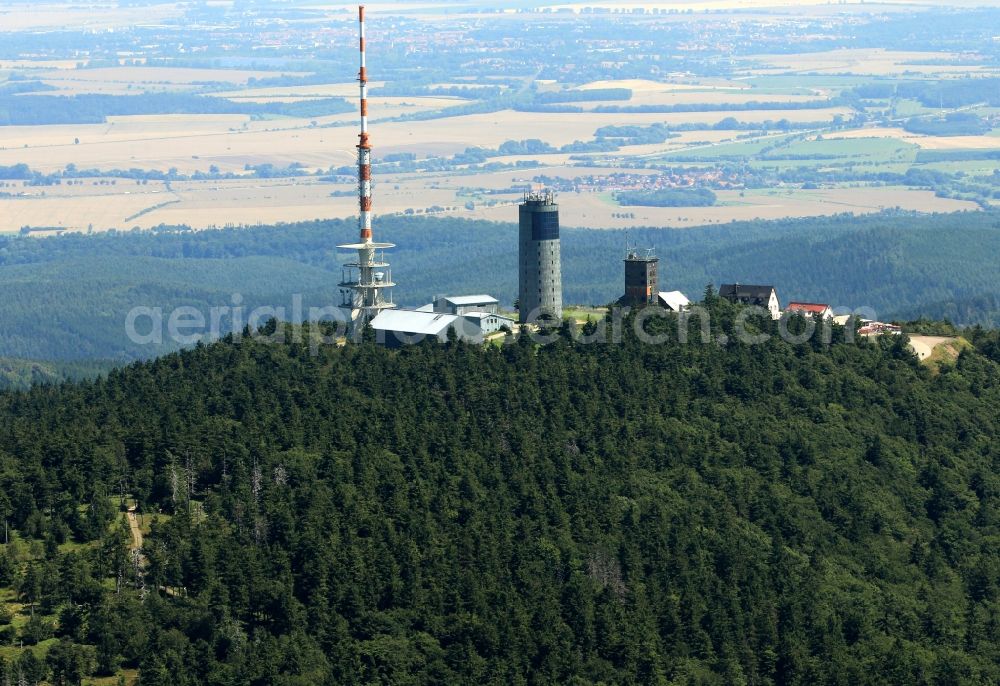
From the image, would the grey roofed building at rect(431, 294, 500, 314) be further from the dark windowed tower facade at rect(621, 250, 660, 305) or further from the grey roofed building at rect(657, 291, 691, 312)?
the grey roofed building at rect(657, 291, 691, 312)

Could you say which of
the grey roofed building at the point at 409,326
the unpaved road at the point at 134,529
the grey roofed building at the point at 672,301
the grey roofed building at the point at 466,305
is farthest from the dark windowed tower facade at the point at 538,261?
the unpaved road at the point at 134,529

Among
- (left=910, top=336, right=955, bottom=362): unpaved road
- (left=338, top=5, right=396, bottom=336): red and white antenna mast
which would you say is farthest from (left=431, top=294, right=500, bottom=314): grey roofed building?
(left=910, top=336, right=955, bottom=362): unpaved road

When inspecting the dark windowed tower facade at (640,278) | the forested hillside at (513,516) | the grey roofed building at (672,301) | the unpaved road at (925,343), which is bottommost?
Result: the forested hillside at (513,516)

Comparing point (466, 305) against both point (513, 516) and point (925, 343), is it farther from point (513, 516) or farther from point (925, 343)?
point (513, 516)

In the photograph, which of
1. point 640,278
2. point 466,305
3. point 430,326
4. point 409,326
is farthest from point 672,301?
point 409,326

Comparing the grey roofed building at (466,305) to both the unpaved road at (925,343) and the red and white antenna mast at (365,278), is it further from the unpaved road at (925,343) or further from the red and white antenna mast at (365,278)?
the unpaved road at (925,343)

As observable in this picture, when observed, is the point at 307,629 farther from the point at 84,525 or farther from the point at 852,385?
the point at 852,385

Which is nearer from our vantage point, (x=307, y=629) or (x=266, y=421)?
(x=307, y=629)

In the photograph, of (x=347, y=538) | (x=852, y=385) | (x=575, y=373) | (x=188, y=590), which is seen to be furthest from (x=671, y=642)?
(x=852, y=385)
